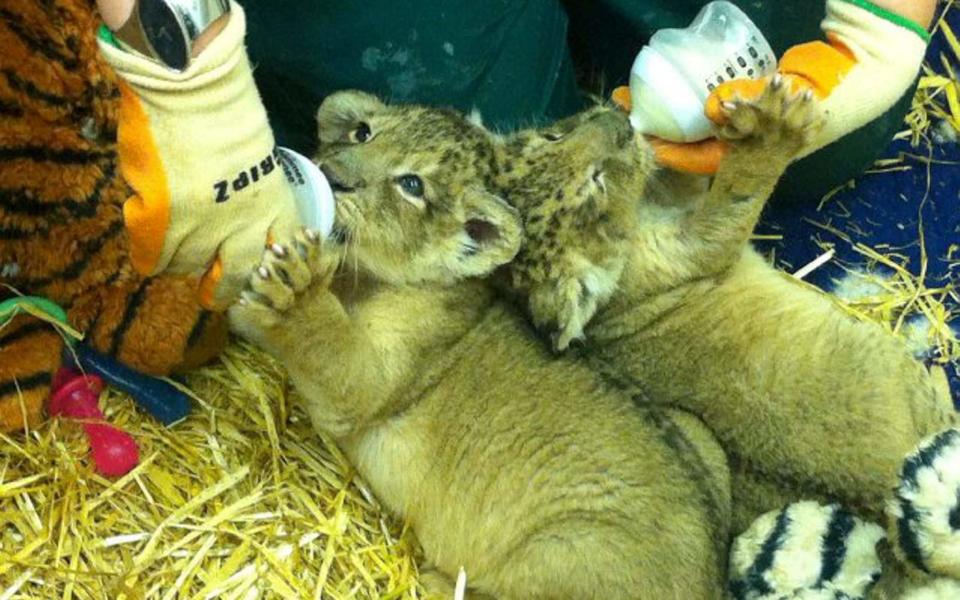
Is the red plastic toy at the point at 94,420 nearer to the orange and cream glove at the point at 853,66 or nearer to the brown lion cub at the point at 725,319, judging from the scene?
the brown lion cub at the point at 725,319

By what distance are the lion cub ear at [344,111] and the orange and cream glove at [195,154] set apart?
1.98ft

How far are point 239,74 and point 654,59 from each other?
108 centimetres

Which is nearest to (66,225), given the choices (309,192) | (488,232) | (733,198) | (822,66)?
(309,192)

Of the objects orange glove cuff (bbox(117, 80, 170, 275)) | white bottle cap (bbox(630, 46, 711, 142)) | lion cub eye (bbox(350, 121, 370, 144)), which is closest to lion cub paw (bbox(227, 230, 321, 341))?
orange glove cuff (bbox(117, 80, 170, 275))

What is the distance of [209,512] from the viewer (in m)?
3.15

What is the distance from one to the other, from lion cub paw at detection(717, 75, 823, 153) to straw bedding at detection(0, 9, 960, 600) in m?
1.47

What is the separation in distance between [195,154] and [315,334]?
2.18 ft

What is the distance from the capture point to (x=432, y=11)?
10.8 ft

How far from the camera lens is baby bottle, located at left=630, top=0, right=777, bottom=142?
9.30 feet

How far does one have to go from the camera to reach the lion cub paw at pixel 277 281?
2611mm

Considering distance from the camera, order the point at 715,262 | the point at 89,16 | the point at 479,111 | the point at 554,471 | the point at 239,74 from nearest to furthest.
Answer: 1. the point at 239,74
2. the point at 89,16
3. the point at 554,471
4. the point at 715,262
5. the point at 479,111

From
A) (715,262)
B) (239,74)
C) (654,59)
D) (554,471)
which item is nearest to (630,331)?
(715,262)

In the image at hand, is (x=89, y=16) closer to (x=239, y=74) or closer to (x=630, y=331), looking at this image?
(x=239, y=74)

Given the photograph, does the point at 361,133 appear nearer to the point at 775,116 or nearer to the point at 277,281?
the point at 277,281
